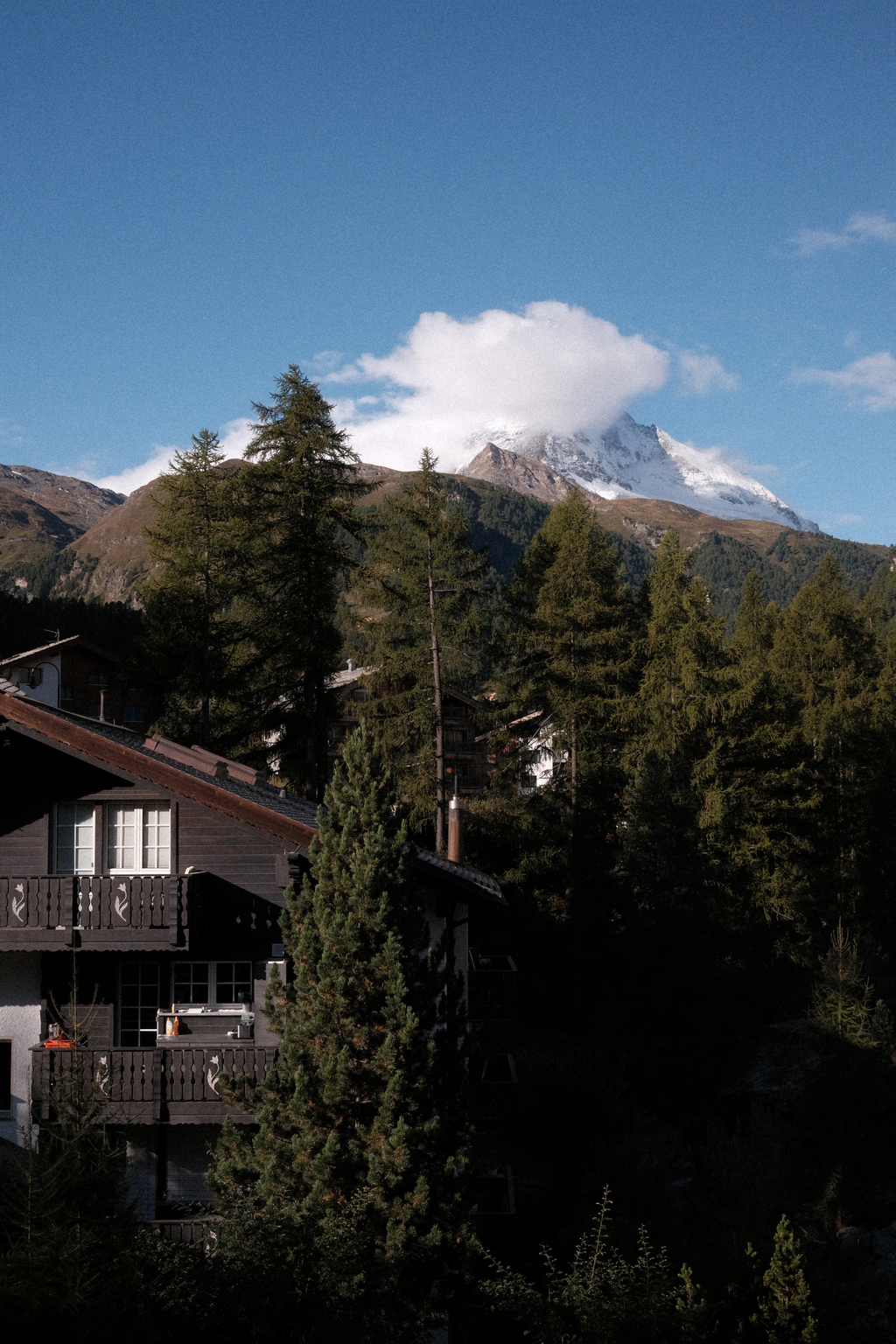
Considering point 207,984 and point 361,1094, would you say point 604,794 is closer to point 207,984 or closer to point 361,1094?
point 207,984

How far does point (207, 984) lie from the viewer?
18.9m

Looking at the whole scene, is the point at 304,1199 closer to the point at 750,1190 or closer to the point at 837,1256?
the point at 837,1256

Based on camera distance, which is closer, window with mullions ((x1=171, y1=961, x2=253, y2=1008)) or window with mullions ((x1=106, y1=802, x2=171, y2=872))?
window with mullions ((x1=171, y1=961, x2=253, y2=1008))

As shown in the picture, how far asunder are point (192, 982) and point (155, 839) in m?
2.35

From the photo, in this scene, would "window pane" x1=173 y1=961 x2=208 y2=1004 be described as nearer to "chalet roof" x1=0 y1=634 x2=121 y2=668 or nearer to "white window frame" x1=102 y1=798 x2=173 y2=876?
"white window frame" x1=102 y1=798 x2=173 y2=876

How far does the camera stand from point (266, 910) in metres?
Answer: 18.8

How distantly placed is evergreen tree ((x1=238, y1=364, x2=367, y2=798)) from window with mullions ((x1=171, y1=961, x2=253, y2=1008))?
18904mm

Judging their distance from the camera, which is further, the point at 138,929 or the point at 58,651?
the point at 58,651

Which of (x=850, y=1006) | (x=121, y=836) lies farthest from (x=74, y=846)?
(x=850, y=1006)

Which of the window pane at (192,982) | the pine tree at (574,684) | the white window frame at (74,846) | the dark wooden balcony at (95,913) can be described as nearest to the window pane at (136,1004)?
the window pane at (192,982)

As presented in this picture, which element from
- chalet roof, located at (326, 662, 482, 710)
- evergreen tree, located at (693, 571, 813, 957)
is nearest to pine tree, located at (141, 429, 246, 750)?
chalet roof, located at (326, 662, 482, 710)

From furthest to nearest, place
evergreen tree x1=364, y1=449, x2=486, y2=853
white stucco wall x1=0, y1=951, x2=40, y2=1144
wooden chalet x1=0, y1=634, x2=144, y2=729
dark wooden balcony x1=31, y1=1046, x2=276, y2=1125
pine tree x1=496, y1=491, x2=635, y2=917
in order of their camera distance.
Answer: wooden chalet x1=0, y1=634, x2=144, y2=729 → evergreen tree x1=364, y1=449, x2=486, y2=853 → pine tree x1=496, y1=491, x2=635, y2=917 → white stucco wall x1=0, y1=951, x2=40, y2=1144 → dark wooden balcony x1=31, y1=1046, x2=276, y2=1125

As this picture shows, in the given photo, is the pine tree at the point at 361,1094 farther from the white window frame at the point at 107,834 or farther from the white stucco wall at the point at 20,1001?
the white stucco wall at the point at 20,1001

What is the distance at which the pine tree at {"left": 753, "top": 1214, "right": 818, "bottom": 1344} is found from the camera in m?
16.3
